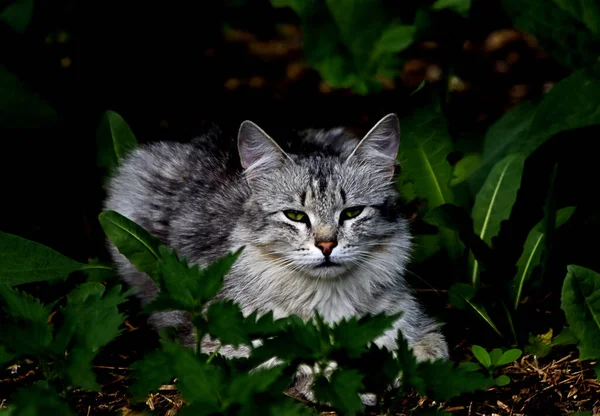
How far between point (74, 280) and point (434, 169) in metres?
2.12

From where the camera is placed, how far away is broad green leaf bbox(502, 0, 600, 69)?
4.88 metres

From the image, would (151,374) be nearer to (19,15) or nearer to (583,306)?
(583,306)

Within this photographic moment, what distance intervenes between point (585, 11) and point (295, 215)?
2.17 metres

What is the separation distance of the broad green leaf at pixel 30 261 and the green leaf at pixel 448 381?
1.82 meters

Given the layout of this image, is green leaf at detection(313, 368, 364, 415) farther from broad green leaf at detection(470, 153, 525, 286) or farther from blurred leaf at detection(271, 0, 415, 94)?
blurred leaf at detection(271, 0, 415, 94)

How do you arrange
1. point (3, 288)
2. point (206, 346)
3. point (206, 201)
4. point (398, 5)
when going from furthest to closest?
point (398, 5), point (206, 201), point (206, 346), point (3, 288)

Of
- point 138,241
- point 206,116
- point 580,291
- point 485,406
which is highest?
point 206,116

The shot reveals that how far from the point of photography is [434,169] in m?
4.81

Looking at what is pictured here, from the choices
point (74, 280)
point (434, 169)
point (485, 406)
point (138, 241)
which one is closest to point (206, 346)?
point (138, 241)

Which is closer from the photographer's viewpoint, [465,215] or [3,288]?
[3,288]

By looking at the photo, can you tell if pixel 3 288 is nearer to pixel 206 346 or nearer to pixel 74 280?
pixel 206 346

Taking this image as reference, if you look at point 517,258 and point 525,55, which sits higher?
point 525,55

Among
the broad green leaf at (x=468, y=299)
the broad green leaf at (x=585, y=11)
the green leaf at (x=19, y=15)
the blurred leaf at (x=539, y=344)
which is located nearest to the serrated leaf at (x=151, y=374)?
the broad green leaf at (x=468, y=299)

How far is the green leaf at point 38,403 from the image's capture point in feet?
9.16
